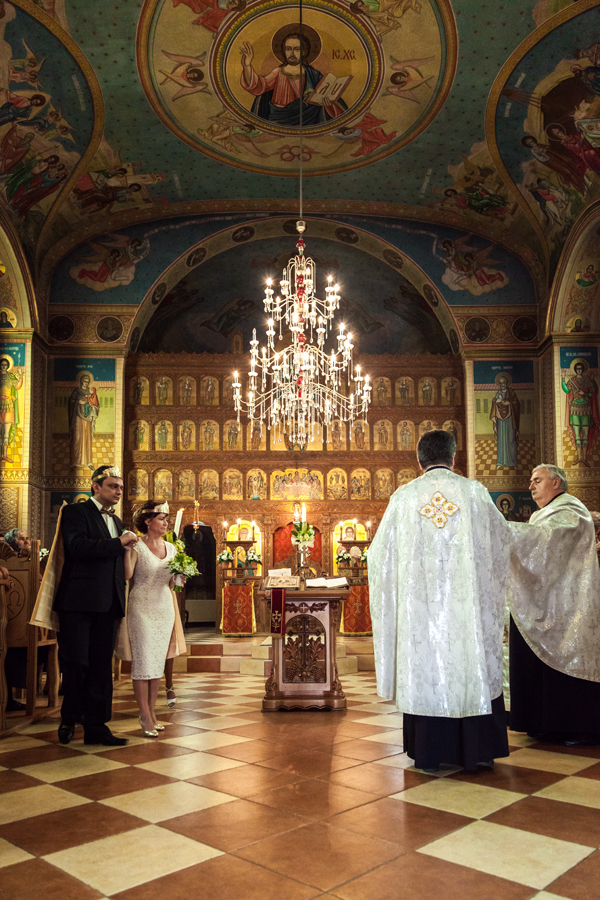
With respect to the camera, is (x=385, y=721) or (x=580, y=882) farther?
(x=385, y=721)

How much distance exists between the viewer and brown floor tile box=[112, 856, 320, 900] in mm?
2434

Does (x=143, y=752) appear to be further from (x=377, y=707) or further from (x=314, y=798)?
(x=377, y=707)

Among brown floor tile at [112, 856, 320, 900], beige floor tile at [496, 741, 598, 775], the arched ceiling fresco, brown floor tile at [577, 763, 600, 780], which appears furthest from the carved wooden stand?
the arched ceiling fresco

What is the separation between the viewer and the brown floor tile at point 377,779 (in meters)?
3.72

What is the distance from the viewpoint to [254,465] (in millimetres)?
15703

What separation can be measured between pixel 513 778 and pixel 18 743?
324 cm

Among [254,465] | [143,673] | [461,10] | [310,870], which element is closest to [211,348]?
[254,465]

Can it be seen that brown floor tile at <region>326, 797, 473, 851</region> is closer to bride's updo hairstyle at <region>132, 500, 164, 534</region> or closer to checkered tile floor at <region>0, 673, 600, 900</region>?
checkered tile floor at <region>0, 673, 600, 900</region>

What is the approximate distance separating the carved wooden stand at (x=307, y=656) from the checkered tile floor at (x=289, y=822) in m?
1.55

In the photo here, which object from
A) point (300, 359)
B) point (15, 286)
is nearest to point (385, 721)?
point (300, 359)

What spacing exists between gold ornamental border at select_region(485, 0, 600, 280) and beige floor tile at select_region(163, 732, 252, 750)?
9.95m

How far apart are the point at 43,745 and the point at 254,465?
1092cm

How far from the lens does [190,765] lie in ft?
14.0

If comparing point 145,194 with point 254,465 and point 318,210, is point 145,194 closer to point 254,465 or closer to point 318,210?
point 318,210
